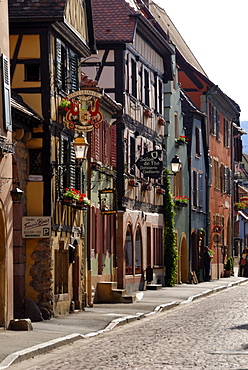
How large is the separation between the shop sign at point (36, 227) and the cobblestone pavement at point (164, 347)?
9.71 ft

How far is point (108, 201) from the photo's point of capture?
33.7 meters

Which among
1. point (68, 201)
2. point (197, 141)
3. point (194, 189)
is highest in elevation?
point (197, 141)

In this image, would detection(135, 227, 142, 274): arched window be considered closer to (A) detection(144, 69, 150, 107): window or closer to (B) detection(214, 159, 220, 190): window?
(A) detection(144, 69, 150, 107): window

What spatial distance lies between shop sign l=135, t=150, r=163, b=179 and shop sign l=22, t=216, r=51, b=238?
1293 centimetres

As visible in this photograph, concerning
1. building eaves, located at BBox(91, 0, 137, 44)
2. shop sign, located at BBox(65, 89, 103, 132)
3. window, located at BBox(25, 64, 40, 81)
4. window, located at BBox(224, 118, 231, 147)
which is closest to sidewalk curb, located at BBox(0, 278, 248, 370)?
shop sign, located at BBox(65, 89, 103, 132)

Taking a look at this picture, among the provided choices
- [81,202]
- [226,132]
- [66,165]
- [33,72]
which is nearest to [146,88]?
[81,202]

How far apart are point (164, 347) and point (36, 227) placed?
829cm

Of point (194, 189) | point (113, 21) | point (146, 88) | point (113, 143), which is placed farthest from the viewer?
point (194, 189)

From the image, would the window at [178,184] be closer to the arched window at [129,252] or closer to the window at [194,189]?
the window at [194,189]

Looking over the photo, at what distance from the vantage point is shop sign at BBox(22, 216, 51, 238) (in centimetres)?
2455

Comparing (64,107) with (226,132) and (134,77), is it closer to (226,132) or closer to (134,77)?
(134,77)

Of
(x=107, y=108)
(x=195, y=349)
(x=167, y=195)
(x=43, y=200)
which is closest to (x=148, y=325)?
(x=43, y=200)

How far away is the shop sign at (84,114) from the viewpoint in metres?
25.5

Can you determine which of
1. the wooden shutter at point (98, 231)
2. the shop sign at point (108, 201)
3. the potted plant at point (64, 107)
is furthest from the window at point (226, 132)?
the potted plant at point (64, 107)
